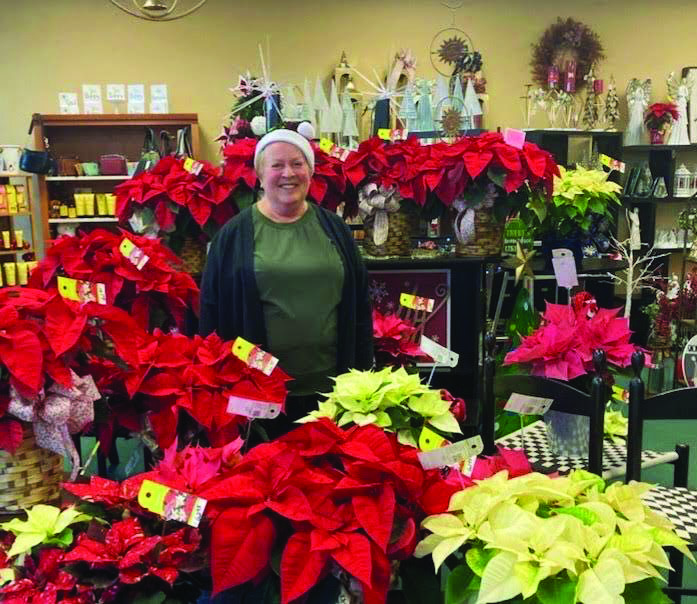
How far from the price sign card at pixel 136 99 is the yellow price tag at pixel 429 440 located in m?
5.08

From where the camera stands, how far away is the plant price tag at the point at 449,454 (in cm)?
112

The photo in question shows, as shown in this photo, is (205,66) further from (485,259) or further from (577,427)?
(577,427)

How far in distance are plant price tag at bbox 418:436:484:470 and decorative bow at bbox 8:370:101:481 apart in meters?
0.66

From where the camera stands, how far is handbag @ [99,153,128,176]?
214 inches

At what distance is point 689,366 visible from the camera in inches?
133

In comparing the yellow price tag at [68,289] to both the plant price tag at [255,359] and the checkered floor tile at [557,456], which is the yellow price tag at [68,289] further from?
the checkered floor tile at [557,456]

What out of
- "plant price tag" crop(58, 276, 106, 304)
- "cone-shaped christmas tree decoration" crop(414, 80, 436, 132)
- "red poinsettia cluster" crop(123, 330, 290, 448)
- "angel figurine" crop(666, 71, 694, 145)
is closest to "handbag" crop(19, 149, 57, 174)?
"cone-shaped christmas tree decoration" crop(414, 80, 436, 132)

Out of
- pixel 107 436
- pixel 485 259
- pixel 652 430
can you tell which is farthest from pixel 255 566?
pixel 652 430

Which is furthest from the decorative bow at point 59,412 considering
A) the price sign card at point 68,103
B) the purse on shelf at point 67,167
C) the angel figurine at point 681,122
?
the angel figurine at point 681,122

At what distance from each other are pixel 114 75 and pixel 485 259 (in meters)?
4.34

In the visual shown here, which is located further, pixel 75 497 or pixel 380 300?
pixel 380 300

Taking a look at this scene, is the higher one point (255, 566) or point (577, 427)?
point (255, 566)

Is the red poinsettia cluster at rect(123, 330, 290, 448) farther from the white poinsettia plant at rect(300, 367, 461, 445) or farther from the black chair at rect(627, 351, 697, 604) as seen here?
the black chair at rect(627, 351, 697, 604)

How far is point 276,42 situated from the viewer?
228 inches
